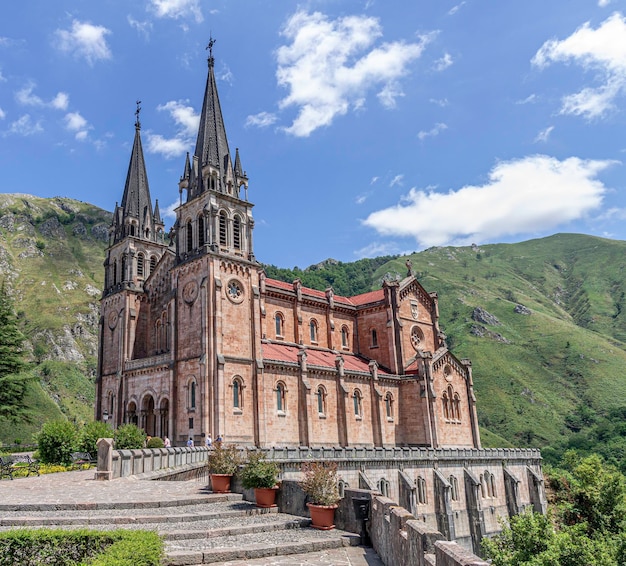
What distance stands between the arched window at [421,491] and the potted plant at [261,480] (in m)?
23.8

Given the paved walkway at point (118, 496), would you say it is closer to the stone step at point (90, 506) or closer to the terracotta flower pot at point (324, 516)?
the stone step at point (90, 506)

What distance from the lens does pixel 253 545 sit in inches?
480

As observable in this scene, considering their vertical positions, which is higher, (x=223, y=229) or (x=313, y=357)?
(x=223, y=229)

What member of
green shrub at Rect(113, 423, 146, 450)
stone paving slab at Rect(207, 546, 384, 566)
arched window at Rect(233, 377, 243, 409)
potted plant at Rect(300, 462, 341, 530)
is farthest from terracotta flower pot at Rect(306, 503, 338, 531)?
arched window at Rect(233, 377, 243, 409)

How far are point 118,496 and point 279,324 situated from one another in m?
30.7

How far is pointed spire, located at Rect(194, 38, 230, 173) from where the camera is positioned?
4491 centimetres

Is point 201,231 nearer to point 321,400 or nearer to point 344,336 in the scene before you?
point 321,400

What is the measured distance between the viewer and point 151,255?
5069 centimetres

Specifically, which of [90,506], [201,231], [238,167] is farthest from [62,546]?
[238,167]

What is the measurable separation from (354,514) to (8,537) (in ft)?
24.1

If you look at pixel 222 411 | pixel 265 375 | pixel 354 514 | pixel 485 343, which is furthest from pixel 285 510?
pixel 485 343

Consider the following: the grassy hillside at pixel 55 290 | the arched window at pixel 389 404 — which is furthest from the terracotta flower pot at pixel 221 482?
the grassy hillside at pixel 55 290

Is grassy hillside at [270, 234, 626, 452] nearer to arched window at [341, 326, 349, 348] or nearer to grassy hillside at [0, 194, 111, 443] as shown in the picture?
arched window at [341, 326, 349, 348]

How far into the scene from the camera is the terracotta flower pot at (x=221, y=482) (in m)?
19.1
